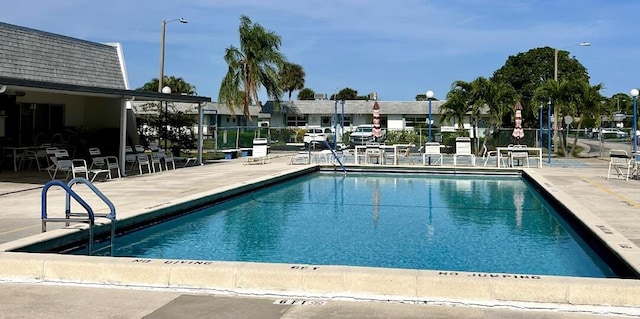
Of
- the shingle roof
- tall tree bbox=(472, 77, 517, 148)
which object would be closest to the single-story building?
the shingle roof

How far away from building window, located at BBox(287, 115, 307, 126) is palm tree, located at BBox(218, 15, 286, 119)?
666 inches

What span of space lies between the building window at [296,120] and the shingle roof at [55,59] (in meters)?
29.5

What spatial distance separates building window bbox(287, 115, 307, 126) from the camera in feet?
169

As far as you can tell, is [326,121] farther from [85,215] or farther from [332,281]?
[332,281]

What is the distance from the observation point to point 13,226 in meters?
8.19

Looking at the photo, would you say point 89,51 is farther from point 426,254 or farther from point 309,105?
point 309,105

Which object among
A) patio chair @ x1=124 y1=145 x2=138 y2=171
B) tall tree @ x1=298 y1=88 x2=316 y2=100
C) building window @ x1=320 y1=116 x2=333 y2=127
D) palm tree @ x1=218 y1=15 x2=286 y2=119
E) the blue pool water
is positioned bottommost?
the blue pool water

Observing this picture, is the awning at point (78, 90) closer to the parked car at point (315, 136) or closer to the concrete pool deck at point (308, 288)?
the concrete pool deck at point (308, 288)

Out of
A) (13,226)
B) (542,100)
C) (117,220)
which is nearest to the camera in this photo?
(13,226)

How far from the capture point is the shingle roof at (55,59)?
17359mm

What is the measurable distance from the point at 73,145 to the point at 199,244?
12.8 m

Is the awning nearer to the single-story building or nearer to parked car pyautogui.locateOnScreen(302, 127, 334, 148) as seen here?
the single-story building

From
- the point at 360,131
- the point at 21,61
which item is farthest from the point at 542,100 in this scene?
the point at 21,61

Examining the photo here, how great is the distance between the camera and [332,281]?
522cm
